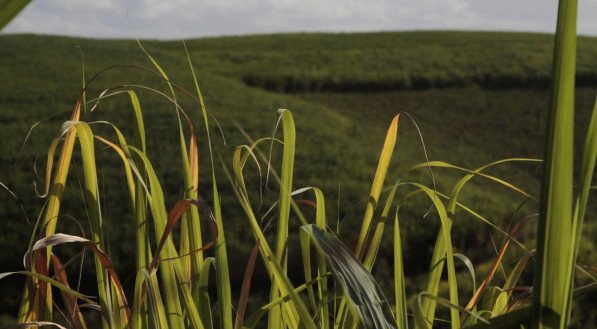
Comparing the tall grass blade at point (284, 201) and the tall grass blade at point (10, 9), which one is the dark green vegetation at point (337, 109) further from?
the tall grass blade at point (10, 9)

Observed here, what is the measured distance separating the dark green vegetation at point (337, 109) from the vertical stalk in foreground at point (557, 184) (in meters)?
2.68

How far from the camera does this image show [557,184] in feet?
1.79

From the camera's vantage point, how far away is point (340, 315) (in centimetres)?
108

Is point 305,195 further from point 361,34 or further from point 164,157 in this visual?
point 361,34

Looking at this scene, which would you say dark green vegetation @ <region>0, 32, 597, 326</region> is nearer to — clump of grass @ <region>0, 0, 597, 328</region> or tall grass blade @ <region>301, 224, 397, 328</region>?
clump of grass @ <region>0, 0, 597, 328</region>

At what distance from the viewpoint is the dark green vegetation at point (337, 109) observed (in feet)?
19.5

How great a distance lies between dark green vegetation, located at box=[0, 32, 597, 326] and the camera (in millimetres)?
5949

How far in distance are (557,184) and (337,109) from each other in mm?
11561

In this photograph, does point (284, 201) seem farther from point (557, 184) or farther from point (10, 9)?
point (10, 9)

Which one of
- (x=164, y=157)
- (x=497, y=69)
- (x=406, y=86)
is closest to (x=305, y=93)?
(x=406, y=86)

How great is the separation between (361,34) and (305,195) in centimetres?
1501

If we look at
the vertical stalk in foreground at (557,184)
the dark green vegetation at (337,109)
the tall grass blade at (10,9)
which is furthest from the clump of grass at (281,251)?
the dark green vegetation at (337,109)

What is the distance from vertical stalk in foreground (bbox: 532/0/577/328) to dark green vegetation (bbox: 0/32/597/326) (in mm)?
2678

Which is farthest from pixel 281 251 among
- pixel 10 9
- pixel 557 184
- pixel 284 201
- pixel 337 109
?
pixel 337 109
